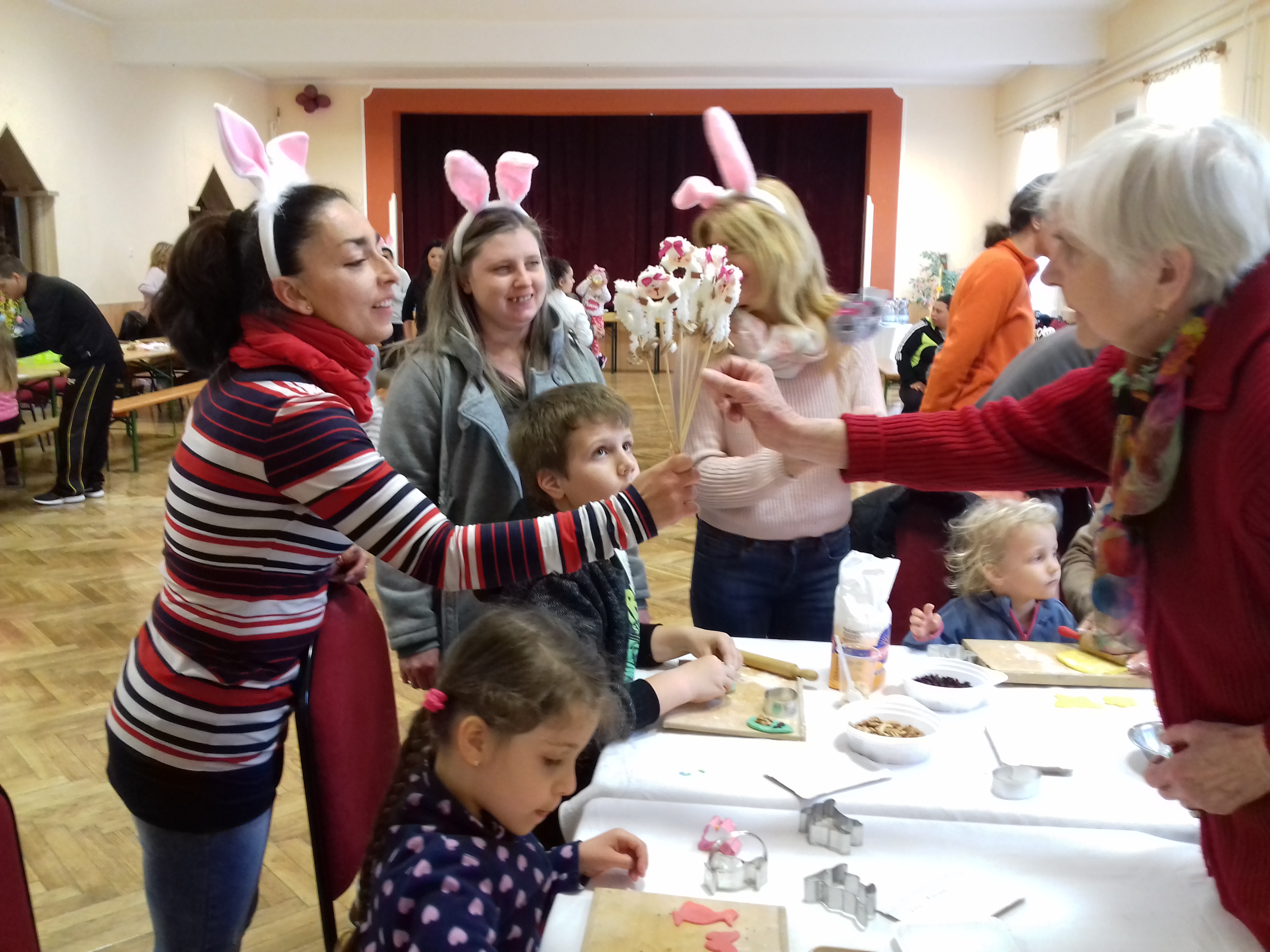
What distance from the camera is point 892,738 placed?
4.72 ft

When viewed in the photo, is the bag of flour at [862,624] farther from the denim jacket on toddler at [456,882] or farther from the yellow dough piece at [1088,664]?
the denim jacket on toddler at [456,882]

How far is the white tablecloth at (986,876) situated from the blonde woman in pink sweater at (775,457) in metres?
0.76

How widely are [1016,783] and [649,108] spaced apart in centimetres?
1070

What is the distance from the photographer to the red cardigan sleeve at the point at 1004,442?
4.34 feet

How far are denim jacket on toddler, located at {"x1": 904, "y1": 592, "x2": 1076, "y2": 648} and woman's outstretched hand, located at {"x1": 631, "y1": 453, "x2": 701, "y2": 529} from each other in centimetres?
97

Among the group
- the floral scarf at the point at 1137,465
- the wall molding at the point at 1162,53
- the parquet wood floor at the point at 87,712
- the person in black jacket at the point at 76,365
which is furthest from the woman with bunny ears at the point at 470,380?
the wall molding at the point at 1162,53

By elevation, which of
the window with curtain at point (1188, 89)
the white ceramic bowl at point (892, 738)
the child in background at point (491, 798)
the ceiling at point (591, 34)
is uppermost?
the ceiling at point (591, 34)

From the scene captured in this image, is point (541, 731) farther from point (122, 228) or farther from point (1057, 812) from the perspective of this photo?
point (122, 228)

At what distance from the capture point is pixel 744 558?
2.07 metres

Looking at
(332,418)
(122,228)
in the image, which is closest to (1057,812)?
(332,418)

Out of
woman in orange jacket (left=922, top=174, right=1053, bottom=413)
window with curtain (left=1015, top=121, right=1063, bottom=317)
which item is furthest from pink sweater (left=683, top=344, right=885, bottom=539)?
window with curtain (left=1015, top=121, right=1063, bottom=317)

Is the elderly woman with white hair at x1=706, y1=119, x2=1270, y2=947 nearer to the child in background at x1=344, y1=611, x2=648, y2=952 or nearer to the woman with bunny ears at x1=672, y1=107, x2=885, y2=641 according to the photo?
the child in background at x1=344, y1=611, x2=648, y2=952

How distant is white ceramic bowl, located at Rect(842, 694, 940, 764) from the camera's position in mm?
1417

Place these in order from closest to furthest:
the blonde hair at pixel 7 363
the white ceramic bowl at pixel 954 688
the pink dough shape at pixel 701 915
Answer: the pink dough shape at pixel 701 915 < the white ceramic bowl at pixel 954 688 < the blonde hair at pixel 7 363
